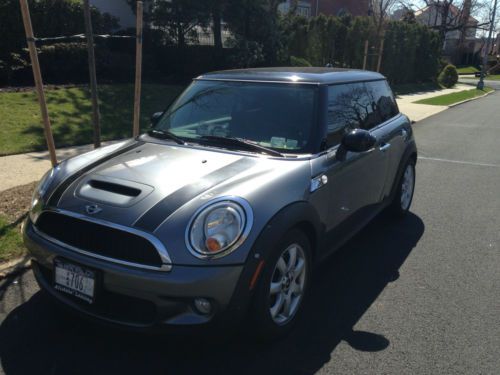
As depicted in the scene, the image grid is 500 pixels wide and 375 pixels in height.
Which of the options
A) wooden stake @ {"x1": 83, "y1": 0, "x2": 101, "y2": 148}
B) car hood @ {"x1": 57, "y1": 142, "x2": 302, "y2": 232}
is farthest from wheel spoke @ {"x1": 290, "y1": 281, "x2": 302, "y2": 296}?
wooden stake @ {"x1": 83, "y1": 0, "x2": 101, "y2": 148}

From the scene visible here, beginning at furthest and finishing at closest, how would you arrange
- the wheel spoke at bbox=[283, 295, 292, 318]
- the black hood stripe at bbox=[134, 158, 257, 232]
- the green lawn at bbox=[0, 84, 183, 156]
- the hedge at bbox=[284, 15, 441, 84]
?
the hedge at bbox=[284, 15, 441, 84]
the green lawn at bbox=[0, 84, 183, 156]
the wheel spoke at bbox=[283, 295, 292, 318]
the black hood stripe at bbox=[134, 158, 257, 232]

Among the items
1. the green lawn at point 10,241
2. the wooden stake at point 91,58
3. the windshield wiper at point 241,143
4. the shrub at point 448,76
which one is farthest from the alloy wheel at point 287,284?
the shrub at point 448,76

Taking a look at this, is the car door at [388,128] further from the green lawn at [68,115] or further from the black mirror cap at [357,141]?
the green lawn at [68,115]

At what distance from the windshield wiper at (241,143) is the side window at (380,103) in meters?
1.36

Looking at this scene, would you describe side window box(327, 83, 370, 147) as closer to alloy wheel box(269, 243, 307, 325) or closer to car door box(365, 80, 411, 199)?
car door box(365, 80, 411, 199)

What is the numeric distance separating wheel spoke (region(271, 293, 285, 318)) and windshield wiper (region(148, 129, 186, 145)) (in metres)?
1.36

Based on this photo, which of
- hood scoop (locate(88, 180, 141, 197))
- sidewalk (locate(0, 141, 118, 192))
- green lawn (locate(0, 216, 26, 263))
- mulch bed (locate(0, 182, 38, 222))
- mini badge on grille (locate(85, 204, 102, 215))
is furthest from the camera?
sidewalk (locate(0, 141, 118, 192))

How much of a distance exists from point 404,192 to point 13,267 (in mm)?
3974

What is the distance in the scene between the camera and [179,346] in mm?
2906

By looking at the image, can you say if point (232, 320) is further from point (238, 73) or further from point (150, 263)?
point (238, 73)

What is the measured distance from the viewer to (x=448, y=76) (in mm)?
33000

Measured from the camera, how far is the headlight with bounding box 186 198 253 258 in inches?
98.7

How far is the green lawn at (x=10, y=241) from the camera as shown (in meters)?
3.94

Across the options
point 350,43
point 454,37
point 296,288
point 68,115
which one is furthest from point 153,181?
point 454,37
